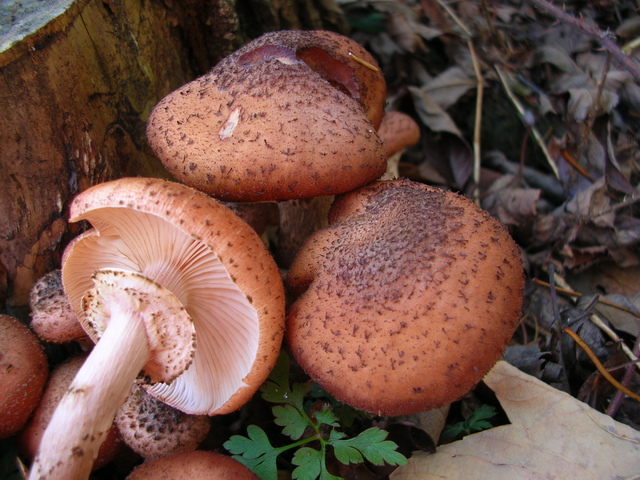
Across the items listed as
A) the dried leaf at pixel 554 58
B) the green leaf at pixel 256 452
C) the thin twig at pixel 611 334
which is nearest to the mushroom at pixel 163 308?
the green leaf at pixel 256 452

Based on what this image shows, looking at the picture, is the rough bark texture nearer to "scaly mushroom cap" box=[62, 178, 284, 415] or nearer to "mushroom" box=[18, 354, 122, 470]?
"scaly mushroom cap" box=[62, 178, 284, 415]

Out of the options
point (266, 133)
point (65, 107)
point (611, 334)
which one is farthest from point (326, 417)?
point (65, 107)

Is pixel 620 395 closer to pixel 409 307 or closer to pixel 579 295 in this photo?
pixel 579 295

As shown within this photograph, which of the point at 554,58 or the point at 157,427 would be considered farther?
the point at 554,58

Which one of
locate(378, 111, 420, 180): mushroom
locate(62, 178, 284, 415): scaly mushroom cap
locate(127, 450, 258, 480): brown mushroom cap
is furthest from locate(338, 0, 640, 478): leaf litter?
locate(62, 178, 284, 415): scaly mushroom cap

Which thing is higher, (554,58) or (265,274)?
(265,274)
